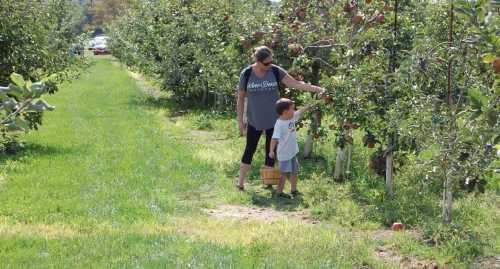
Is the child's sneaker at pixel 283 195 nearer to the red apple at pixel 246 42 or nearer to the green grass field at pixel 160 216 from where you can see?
the green grass field at pixel 160 216

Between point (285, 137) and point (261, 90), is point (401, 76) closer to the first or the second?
point (285, 137)

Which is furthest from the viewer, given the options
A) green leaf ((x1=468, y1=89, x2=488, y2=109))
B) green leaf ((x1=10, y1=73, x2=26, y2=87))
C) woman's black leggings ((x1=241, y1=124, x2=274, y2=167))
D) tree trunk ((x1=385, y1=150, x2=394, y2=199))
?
woman's black leggings ((x1=241, y1=124, x2=274, y2=167))

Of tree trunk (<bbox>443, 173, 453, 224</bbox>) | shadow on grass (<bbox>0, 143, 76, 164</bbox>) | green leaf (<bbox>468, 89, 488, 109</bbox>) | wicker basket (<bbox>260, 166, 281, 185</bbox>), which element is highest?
green leaf (<bbox>468, 89, 488, 109</bbox>)

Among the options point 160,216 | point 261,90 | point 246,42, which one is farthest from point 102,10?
point 160,216

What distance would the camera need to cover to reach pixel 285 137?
7426 mm

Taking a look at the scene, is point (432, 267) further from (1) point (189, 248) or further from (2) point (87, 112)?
(2) point (87, 112)

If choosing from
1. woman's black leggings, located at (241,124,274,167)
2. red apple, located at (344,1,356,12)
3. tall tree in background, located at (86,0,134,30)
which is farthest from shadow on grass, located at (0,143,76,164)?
tall tree in background, located at (86,0,134,30)

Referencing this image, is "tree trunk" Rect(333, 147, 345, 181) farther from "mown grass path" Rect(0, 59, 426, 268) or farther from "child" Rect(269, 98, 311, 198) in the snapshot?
"mown grass path" Rect(0, 59, 426, 268)

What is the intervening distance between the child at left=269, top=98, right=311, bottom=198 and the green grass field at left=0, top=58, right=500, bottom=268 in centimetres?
36

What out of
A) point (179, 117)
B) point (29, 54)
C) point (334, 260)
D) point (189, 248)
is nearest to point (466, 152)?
point (334, 260)

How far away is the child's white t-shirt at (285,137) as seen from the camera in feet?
24.2

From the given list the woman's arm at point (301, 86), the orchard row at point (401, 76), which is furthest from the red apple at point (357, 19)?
the woman's arm at point (301, 86)

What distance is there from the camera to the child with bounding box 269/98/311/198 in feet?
24.1

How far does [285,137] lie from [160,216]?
172 cm
